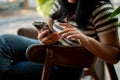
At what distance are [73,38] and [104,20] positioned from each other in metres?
0.17

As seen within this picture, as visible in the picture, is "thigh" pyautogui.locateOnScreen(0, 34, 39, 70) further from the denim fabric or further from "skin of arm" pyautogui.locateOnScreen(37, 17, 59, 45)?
"skin of arm" pyautogui.locateOnScreen(37, 17, 59, 45)

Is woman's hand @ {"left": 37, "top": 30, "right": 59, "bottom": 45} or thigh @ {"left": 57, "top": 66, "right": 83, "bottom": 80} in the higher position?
woman's hand @ {"left": 37, "top": 30, "right": 59, "bottom": 45}

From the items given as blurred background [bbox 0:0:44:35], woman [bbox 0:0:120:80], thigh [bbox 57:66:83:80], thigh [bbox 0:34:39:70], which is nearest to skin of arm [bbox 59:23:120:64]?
woman [bbox 0:0:120:80]

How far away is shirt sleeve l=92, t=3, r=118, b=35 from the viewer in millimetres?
1197

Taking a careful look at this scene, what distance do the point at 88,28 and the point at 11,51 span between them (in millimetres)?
511

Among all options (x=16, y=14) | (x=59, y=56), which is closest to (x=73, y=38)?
(x=59, y=56)

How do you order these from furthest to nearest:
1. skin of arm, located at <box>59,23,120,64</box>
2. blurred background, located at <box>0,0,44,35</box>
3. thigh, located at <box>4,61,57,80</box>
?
blurred background, located at <box>0,0,44,35</box>, thigh, located at <box>4,61,57,80</box>, skin of arm, located at <box>59,23,120,64</box>

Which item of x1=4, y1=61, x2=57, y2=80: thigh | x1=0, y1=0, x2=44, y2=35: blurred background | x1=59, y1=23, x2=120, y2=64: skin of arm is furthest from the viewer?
x1=0, y1=0, x2=44, y2=35: blurred background

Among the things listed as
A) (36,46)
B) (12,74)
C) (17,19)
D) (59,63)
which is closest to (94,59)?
(59,63)

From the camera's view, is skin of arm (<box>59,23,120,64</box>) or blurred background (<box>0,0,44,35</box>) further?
blurred background (<box>0,0,44,35</box>)

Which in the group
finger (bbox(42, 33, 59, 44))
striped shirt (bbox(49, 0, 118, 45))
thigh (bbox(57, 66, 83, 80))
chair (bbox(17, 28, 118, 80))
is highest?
striped shirt (bbox(49, 0, 118, 45))

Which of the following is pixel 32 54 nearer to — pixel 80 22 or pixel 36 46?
pixel 36 46

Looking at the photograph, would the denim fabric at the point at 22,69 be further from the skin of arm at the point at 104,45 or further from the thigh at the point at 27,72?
the skin of arm at the point at 104,45

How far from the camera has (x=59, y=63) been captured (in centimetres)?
125
